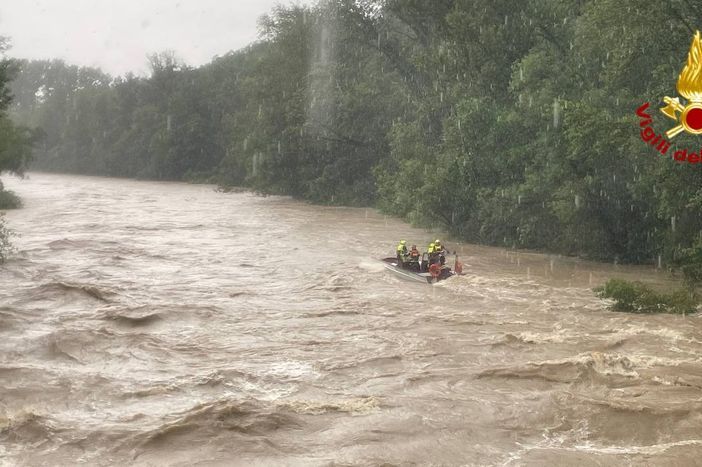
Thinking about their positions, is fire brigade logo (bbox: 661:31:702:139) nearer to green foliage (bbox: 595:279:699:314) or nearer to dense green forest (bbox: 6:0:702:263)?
dense green forest (bbox: 6:0:702:263)

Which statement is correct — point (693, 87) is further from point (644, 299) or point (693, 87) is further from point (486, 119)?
point (486, 119)

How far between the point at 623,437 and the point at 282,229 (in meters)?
24.2

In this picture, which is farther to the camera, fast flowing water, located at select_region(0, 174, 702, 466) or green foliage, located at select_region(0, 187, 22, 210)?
green foliage, located at select_region(0, 187, 22, 210)

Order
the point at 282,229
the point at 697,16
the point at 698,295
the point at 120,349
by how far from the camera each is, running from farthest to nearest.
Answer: the point at 282,229 < the point at 697,16 < the point at 698,295 < the point at 120,349

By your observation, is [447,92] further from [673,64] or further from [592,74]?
[673,64]

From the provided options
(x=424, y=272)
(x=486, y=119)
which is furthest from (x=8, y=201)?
(x=424, y=272)

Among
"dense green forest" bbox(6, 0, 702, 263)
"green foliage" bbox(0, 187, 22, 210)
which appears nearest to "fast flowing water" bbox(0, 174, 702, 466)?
"dense green forest" bbox(6, 0, 702, 263)

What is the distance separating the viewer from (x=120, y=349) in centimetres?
1402

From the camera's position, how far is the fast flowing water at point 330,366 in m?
9.67

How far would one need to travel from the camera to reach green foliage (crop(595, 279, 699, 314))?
1666 centimetres

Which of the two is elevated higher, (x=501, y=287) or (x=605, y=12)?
(x=605, y=12)

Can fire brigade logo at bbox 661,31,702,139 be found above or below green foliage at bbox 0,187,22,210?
above

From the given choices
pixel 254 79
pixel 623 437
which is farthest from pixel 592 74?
pixel 254 79

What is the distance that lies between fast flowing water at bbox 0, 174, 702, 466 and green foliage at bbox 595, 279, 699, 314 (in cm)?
49
